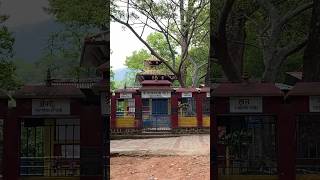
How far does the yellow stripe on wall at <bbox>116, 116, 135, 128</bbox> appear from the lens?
172 inches

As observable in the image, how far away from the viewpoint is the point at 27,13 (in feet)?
14.4

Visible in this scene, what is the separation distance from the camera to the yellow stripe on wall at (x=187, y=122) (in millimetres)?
4371

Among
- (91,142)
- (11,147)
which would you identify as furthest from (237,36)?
(11,147)

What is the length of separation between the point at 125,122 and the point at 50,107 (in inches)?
21.2

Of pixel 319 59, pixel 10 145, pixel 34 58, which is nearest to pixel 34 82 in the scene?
pixel 34 58

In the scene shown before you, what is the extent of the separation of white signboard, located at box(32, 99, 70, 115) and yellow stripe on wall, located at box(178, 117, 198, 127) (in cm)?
80

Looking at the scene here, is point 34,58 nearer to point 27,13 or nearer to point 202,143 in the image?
point 27,13

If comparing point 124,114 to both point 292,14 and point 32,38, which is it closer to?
point 32,38

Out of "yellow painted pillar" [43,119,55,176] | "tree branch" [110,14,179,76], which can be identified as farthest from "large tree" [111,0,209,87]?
"yellow painted pillar" [43,119,55,176]

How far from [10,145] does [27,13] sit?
3.10ft

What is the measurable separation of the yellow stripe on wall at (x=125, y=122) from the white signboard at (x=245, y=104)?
2.35 ft

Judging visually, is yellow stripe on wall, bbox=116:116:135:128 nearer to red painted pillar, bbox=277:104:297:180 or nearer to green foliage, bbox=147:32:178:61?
green foliage, bbox=147:32:178:61

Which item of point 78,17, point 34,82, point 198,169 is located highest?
point 78,17

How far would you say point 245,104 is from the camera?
4379 mm
